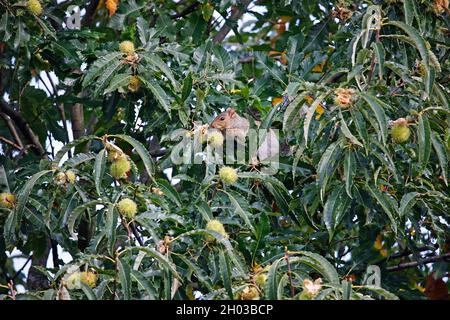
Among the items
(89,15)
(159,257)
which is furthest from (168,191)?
(89,15)

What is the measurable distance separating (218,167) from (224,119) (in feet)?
1.15

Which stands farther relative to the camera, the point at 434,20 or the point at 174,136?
the point at 434,20

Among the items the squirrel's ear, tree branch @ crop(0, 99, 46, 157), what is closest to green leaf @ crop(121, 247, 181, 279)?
the squirrel's ear

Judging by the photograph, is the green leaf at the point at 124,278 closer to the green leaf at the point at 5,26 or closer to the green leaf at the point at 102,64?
the green leaf at the point at 102,64

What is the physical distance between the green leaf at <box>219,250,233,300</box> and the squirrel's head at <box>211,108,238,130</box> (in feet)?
3.62

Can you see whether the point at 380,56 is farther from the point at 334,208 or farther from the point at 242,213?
the point at 242,213

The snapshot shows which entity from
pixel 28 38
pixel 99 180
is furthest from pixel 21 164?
pixel 99 180

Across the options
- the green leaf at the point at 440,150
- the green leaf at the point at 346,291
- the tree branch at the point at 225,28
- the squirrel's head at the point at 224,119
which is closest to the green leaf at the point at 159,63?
the squirrel's head at the point at 224,119

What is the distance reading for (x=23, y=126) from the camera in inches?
194

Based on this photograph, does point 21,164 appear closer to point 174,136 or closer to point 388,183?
point 174,136

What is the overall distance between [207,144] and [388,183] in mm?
751

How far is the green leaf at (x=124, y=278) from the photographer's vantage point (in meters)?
2.92

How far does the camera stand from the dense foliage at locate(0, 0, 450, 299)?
129 inches
